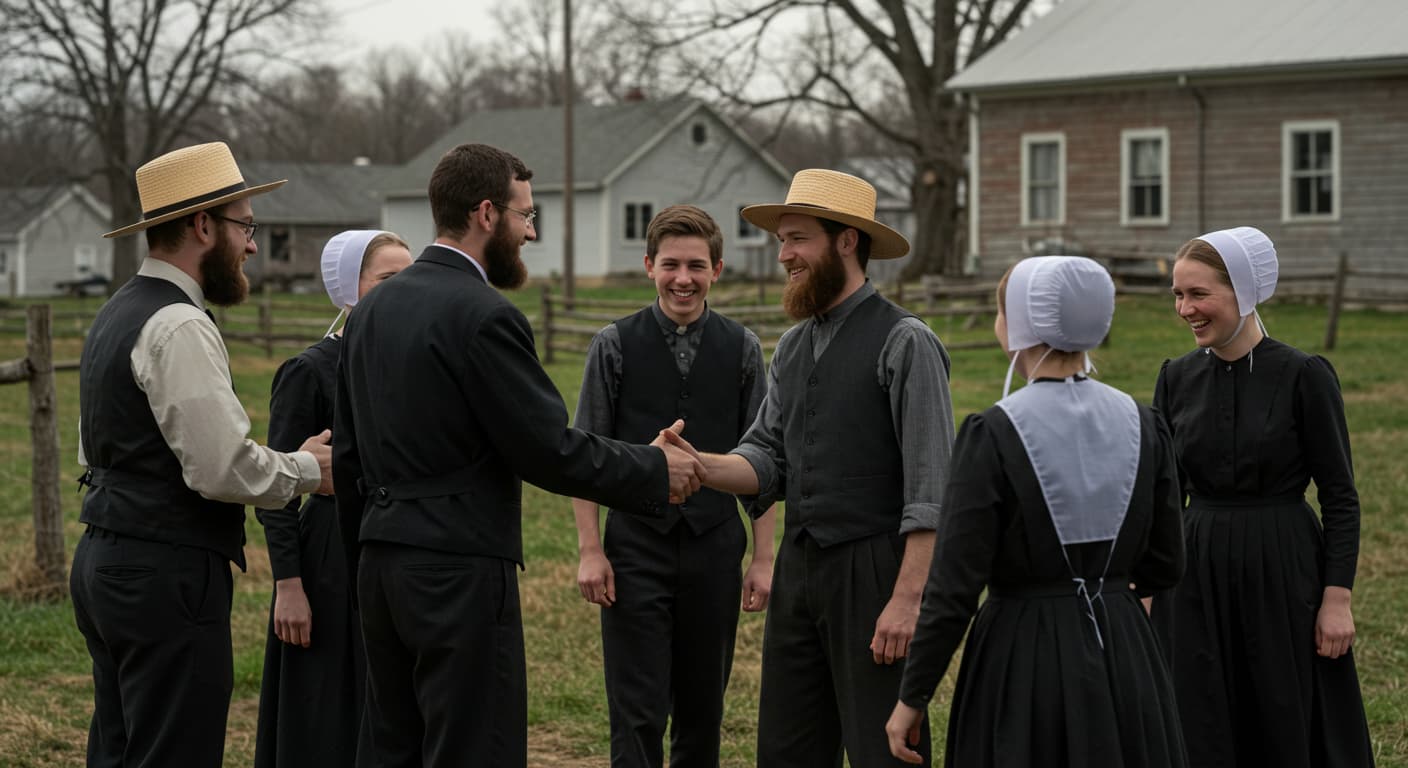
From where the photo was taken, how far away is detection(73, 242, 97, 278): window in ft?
219

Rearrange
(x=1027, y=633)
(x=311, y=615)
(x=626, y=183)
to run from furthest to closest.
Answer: (x=626, y=183) → (x=311, y=615) → (x=1027, y=633)

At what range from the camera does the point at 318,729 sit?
4930 millimetres

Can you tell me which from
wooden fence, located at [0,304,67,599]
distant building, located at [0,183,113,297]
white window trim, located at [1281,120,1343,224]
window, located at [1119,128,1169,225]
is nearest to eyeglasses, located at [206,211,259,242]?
wooden fence, located at [0,304,67,599]

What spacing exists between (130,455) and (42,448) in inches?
198

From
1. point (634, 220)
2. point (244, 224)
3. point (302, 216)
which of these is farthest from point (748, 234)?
point (244, 224)

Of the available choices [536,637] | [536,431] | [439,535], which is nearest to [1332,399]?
[536,431]

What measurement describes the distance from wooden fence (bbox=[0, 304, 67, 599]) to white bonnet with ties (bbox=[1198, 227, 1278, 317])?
6.69 metres

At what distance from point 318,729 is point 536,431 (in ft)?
4.99

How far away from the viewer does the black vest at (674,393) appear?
523 cm

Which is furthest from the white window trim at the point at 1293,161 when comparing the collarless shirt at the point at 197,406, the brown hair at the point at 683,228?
the collarless shirt at the point at 197,406

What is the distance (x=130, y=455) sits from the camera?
14.1ft

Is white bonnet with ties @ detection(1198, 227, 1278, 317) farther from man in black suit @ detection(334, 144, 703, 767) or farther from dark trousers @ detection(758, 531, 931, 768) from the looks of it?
man in black suit @ detection(334, 144, 703, 767)

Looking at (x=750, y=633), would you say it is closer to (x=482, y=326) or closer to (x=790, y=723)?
(x=790, y=723)

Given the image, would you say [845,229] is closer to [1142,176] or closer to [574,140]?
[1142,176]
